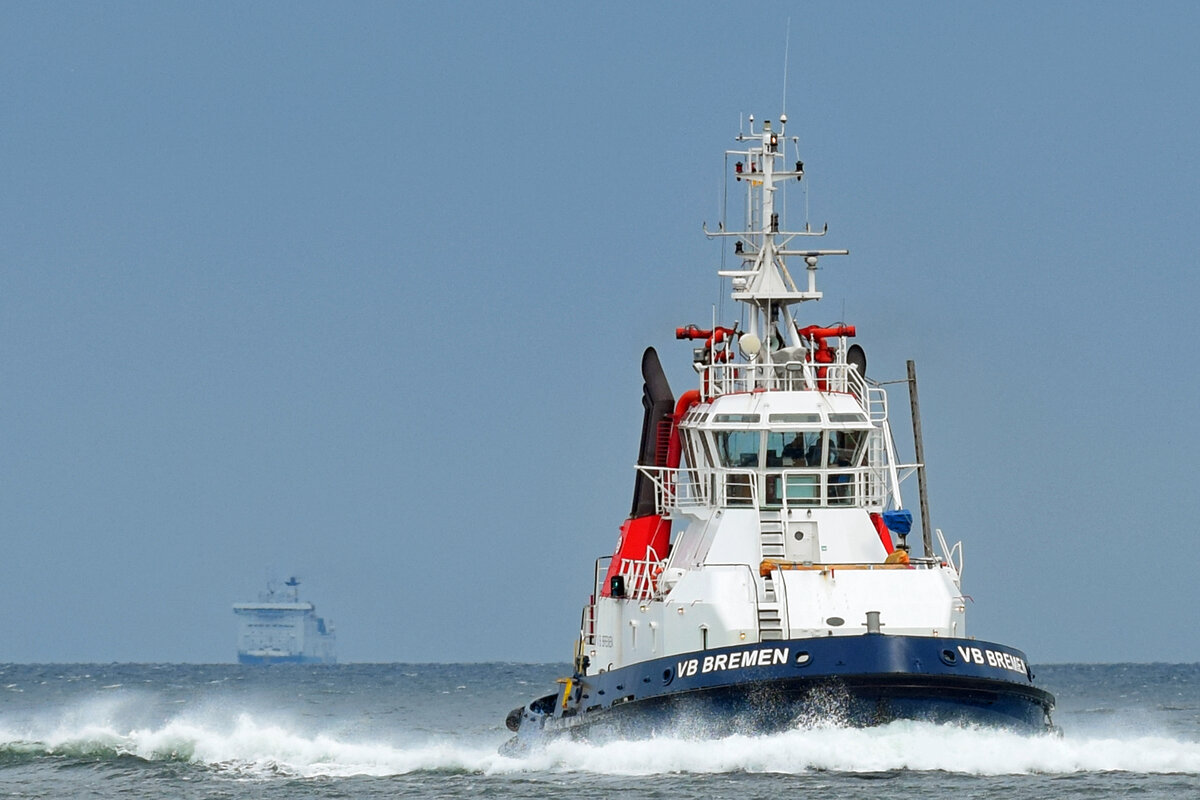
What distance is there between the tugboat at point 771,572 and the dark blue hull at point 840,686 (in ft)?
0.08

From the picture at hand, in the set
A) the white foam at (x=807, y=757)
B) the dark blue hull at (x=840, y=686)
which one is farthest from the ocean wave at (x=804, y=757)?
the dark blue hull at (x=840, y=686)

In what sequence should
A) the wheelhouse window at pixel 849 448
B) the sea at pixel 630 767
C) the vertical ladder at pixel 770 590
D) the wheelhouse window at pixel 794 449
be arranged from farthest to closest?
the wheelhouse window at pixel 849 448 < the wheelhouse window at pixel 794 449 < the vertical ladder at pixel 770 590 < the sea at pixel 630 767

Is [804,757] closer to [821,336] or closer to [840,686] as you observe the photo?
[840,686]

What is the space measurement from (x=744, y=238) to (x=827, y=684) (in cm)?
837

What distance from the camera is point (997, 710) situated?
27594 mm

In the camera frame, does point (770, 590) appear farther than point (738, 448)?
No

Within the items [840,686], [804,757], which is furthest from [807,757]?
[840,686]

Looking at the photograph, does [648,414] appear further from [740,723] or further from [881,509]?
[740,723]

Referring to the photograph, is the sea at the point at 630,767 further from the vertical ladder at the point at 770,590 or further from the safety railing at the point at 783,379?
the safety railing at the point at 783,379

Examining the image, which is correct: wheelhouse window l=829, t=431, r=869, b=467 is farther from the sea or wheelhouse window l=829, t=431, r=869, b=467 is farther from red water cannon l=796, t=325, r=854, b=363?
the sea

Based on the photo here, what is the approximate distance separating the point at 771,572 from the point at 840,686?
2.61m

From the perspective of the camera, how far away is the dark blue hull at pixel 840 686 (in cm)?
2673

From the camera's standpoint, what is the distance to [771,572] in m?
28.9

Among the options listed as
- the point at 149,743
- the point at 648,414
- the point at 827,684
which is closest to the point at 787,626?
the point at 827,684
